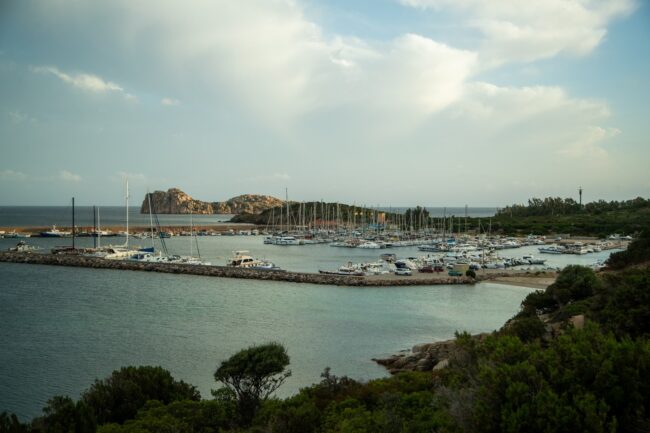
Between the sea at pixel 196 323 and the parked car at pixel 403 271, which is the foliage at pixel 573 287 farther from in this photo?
the parked car at pixel 403 271

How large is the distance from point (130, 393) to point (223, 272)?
112 feet

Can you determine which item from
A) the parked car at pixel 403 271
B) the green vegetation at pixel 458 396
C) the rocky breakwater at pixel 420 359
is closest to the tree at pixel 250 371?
the green vegetation at pixel 458 396

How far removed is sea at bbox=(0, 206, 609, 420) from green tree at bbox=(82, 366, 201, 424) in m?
4.40

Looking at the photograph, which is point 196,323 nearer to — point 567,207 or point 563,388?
point 563,388

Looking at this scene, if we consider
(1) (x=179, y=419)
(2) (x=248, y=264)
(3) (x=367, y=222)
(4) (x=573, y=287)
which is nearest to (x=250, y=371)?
(1) (x=179, y=419)

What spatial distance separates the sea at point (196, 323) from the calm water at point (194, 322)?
5 cm

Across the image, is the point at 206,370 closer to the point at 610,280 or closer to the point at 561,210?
the point at 610,280

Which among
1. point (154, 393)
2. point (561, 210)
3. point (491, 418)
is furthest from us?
point (561, 210)

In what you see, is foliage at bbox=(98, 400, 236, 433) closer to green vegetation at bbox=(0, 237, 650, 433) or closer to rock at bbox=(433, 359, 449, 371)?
green vegetation at bbox=(0, 237, 650, 433)

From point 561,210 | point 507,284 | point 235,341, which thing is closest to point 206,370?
point 235,341

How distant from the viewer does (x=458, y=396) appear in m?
7.67

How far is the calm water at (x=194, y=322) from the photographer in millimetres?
19062

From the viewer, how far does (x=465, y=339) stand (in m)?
10.2

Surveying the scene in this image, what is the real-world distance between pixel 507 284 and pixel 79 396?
110 ft
